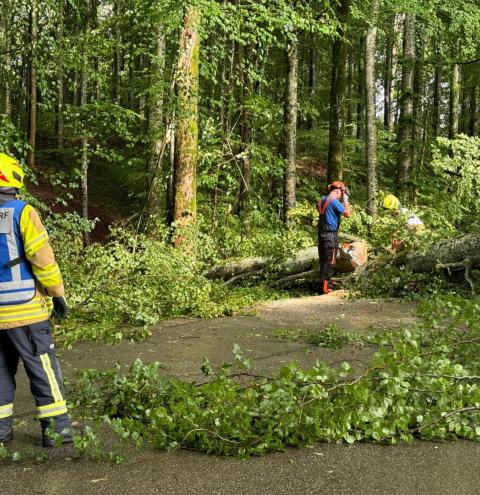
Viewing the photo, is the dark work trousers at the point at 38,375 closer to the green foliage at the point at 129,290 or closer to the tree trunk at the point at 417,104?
the green foliage at the point at 129,290

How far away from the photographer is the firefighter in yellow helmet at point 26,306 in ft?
12.4

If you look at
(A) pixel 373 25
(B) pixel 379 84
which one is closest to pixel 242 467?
(A) pixel 373 25

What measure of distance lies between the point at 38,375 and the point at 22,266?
0.75 m

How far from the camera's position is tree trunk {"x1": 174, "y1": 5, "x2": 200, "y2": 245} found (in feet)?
38.3

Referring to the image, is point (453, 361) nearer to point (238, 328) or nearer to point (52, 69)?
point (238, 328)

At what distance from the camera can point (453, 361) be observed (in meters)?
4.64

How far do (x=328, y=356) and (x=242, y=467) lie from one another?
9.69 feet

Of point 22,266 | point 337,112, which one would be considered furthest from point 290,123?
point 22,266

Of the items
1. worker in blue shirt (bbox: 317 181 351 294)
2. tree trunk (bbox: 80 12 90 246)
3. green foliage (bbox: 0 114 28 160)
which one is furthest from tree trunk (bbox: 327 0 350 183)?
green foliage (bbox: 0 114 28 160)

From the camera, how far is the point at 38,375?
3785 millimetres

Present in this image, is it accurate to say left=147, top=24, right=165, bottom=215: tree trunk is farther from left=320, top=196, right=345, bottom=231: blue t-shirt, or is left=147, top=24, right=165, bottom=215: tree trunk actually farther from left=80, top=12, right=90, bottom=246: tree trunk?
left=320, top=196, right=345, bottom=231: blue t-shirt

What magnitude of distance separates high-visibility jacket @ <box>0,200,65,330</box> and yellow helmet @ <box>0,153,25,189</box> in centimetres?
12

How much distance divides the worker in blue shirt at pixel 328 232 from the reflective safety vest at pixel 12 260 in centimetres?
805

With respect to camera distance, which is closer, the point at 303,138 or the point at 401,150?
the point at 401,150
